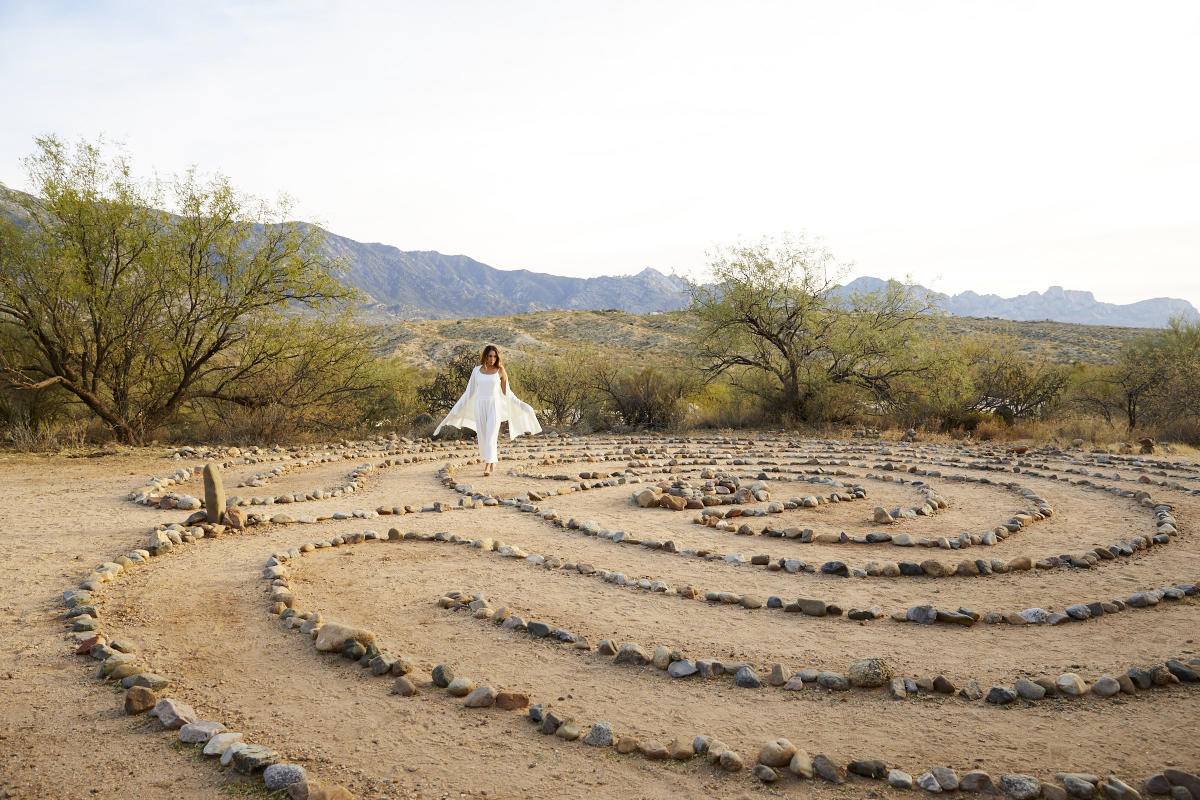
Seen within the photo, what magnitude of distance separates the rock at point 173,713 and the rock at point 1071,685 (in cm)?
447

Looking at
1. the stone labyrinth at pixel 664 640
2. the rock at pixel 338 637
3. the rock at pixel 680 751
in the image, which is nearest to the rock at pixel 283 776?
the stone labyrinth at pixel 664 640

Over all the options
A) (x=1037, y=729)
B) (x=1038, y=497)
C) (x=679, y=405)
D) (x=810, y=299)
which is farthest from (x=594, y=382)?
(x=1037, y=729)

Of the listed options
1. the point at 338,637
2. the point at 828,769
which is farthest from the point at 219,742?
the point at 828,769

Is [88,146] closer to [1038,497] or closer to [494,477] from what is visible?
[494,477]

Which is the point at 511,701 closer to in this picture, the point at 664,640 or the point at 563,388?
the point at 664,640

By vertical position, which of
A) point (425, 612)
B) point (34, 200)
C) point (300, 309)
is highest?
point (34, 200)

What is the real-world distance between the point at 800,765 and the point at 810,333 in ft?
52.5

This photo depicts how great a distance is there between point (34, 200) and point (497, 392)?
9.15 m

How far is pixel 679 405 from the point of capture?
20.0 metres

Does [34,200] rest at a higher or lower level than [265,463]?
higher

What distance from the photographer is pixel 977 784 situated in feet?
10.3

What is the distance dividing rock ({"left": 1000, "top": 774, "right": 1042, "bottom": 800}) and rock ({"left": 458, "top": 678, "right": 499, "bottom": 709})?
237 cm

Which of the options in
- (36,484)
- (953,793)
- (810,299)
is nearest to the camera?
(953,793)

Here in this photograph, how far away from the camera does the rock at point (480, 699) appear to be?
3996mm
